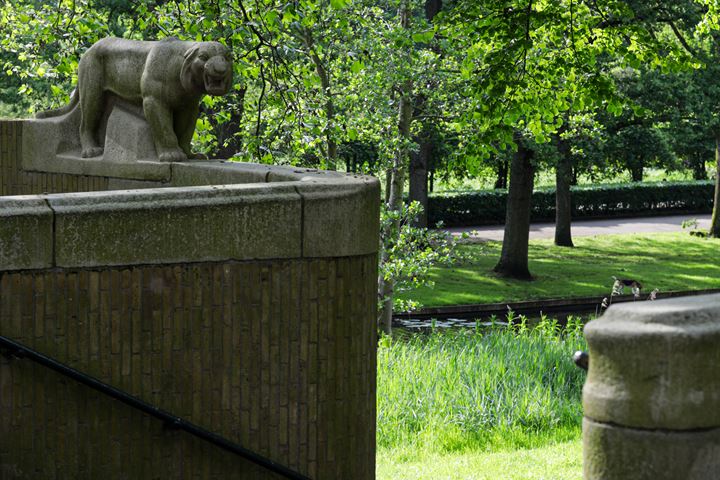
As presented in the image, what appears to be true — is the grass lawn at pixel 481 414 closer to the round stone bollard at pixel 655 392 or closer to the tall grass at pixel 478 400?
the tall grass at pixel 478 400

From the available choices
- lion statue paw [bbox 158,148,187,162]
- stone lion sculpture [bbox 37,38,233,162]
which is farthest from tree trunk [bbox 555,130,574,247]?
lion statue paw [bbox 158,148,187,162]

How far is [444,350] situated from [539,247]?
21761 millimetres

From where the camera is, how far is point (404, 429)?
384 inches

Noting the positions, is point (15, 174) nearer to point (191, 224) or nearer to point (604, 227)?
point (191, 224)

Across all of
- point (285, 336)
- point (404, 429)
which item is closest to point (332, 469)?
point (285, 336)

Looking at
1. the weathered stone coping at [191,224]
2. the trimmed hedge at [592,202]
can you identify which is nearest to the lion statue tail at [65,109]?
the weathered stone coping at [191,224]

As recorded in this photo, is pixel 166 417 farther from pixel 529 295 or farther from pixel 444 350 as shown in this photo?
pixel 529 295

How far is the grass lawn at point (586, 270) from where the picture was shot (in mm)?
25438

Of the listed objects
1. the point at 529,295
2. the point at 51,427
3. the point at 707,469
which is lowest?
the point at 529,295

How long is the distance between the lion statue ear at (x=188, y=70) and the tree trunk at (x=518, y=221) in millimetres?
20305

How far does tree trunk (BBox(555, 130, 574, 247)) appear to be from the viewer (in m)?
29.4

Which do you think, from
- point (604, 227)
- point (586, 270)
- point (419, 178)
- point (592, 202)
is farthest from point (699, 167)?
point (419, 178)

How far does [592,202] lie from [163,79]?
3765cm

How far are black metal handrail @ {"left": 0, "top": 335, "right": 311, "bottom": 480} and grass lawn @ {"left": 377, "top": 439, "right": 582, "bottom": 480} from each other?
8.62 ft
